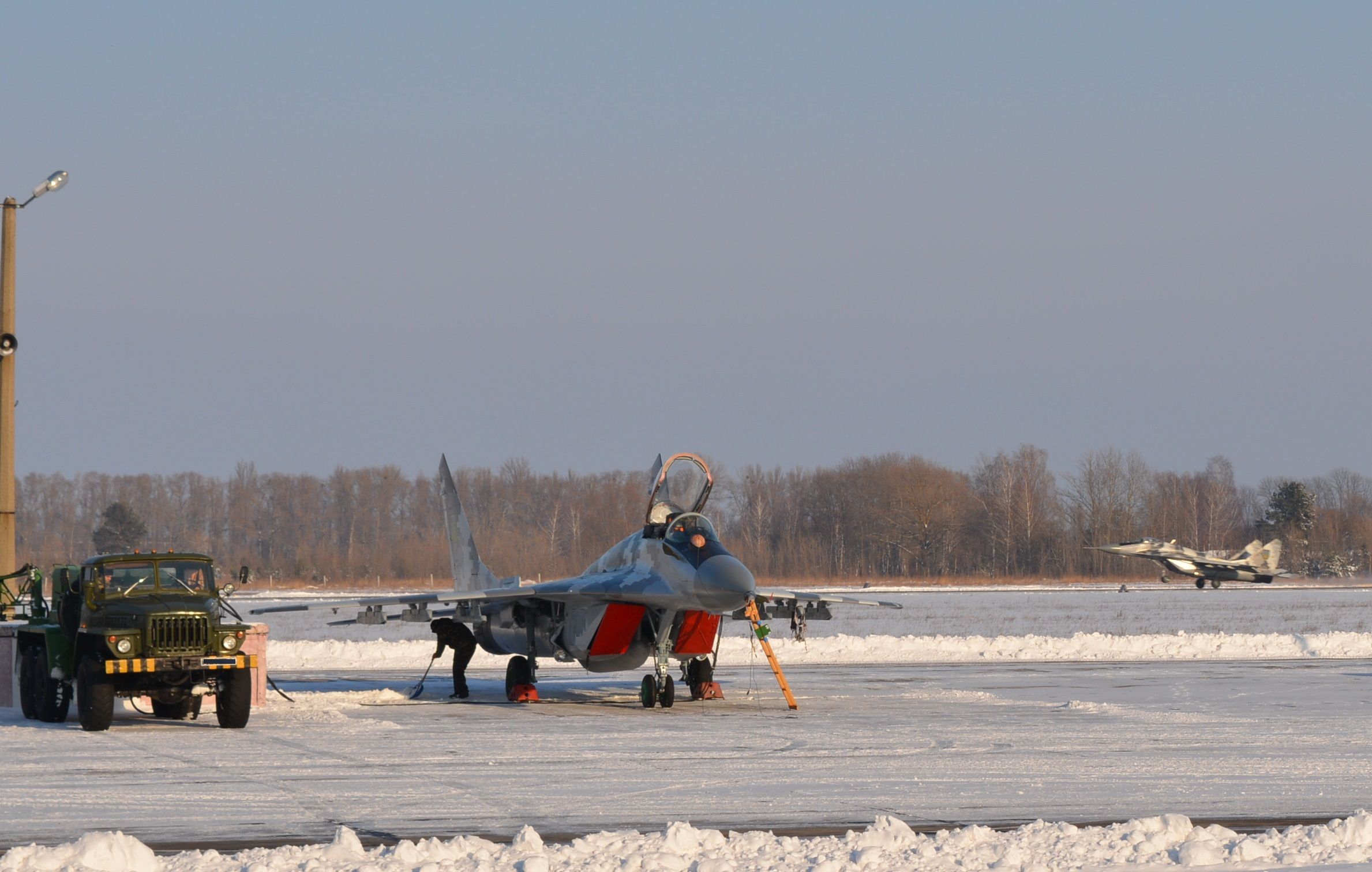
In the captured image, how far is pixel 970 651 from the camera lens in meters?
27.4

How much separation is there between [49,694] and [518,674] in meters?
5.85

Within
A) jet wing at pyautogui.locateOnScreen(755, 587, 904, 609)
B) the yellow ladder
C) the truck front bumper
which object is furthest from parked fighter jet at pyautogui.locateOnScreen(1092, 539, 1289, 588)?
the truck front bumper

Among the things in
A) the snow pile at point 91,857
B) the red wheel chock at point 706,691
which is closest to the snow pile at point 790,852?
the snow pile at point 91,857

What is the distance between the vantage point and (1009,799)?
9891 mm

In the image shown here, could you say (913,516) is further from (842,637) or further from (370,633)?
(842,637)

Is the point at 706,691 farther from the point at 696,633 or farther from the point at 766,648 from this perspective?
the point at 766,648

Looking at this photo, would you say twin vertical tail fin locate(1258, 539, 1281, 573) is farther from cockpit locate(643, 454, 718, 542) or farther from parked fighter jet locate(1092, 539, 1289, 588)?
cockpit locate(643, 454, 718, 542)

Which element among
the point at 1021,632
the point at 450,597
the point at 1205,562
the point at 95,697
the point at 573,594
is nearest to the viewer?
the point at 95,697

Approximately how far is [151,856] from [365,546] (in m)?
100

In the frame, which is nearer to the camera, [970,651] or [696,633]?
[696,633]

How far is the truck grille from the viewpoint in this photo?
14.9 metres

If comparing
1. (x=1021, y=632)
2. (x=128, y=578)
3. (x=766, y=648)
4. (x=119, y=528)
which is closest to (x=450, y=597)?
(x=128, y=578)

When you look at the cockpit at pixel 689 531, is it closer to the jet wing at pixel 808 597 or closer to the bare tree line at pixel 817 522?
the jet wing at pixel 808 597

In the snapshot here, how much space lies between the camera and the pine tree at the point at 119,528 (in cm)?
7638
